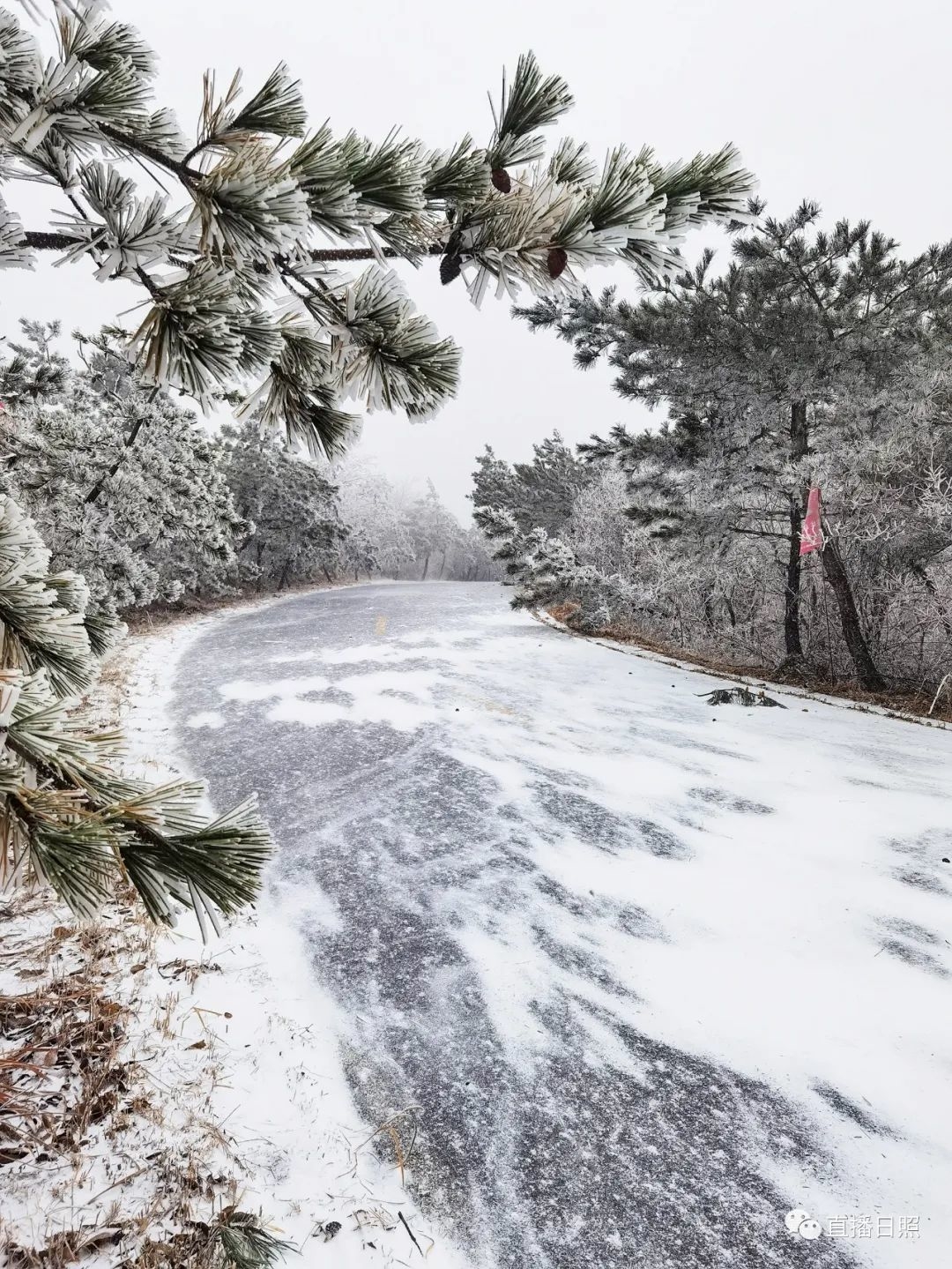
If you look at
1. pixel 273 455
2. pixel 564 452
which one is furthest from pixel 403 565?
pixel 273 455

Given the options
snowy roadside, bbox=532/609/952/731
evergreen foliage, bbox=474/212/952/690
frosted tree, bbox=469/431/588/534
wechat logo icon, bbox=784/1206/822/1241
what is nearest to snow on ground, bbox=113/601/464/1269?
wechat logo icon, bbox=784/1206/822/1241

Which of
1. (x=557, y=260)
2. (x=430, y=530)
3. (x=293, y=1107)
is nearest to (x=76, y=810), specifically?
(x=557, y=260)

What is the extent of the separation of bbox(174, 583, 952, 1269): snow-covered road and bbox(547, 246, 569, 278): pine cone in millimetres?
2868

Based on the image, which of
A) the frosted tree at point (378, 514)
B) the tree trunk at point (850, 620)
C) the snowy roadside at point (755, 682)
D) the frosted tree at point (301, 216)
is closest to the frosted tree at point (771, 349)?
the tree trunk at point (850, 620)

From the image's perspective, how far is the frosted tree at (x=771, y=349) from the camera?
779 cm

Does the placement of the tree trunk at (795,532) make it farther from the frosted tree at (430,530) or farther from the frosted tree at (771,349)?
the frosted tree at (430,530)

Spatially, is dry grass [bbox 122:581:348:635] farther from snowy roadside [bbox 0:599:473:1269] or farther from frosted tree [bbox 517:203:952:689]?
frosted tree [bbox 517:203:952:689]

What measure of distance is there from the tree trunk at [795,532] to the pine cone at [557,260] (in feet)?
28.6

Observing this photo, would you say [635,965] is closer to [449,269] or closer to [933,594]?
[449,269]

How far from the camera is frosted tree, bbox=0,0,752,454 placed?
1.15m

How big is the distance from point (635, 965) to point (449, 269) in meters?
3.36

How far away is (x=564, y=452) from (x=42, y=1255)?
3053cm

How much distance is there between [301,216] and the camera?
3.52 feet

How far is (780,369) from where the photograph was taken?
8.27 meters
